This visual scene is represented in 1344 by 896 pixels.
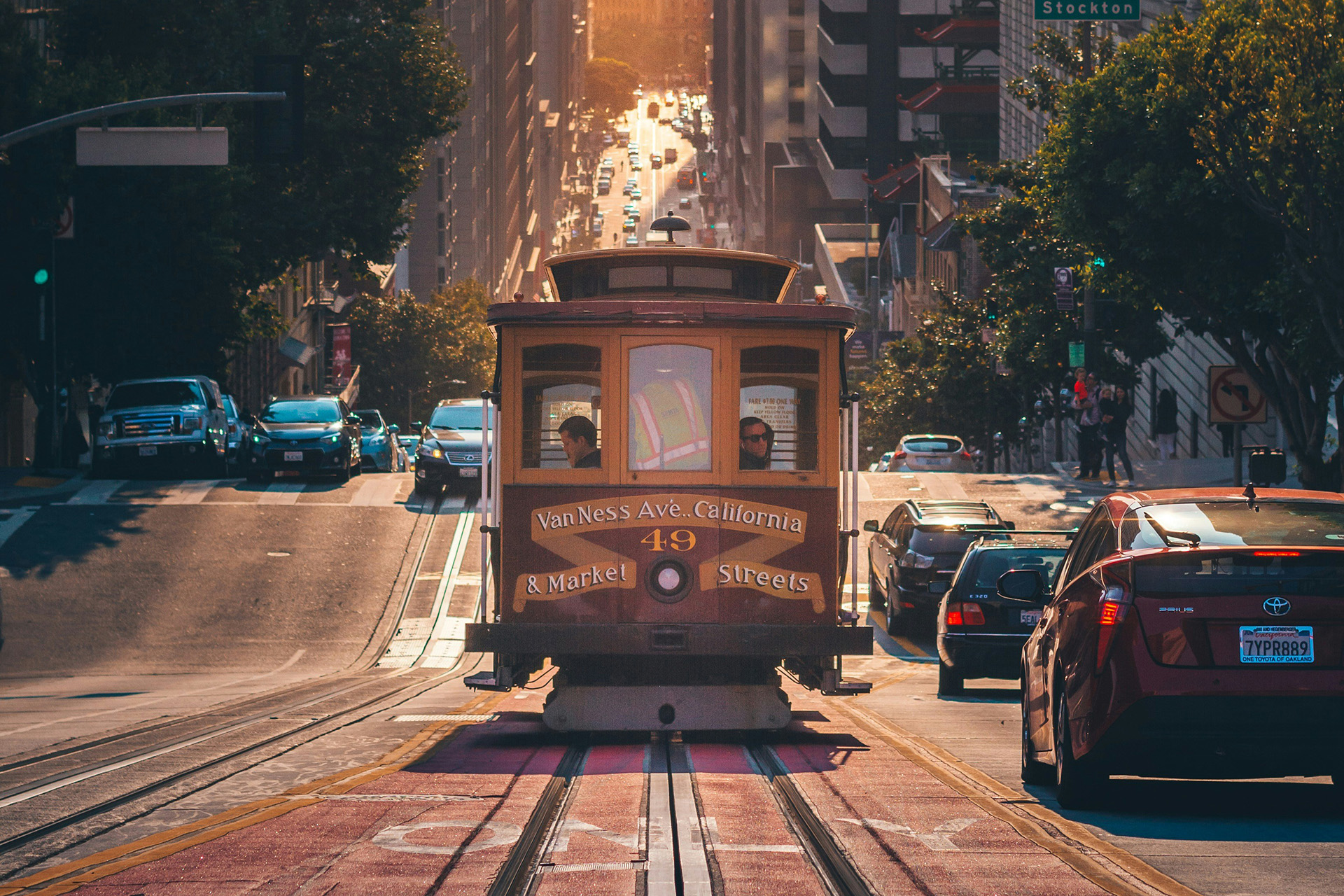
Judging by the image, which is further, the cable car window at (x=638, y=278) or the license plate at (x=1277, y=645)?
the cable car window at (x=638, y=278)

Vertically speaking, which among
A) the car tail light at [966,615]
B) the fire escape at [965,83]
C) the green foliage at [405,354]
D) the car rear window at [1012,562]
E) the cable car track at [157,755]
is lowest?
the cable car track at [157,755]

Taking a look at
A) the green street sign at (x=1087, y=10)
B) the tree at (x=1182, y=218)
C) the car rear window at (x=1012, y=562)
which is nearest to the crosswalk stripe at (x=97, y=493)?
the tree at (x=1182, y=218)

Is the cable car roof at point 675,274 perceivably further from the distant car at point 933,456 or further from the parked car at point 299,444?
the distant car at point 933,456

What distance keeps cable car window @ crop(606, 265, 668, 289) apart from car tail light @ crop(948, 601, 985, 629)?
5.45m

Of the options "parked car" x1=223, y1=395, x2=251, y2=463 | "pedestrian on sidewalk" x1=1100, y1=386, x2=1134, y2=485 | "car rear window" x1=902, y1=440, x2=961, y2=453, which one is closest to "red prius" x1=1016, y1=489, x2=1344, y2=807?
"pedestrian on sidewalk" x1=1100, y1=386, x2=1134, y2=485

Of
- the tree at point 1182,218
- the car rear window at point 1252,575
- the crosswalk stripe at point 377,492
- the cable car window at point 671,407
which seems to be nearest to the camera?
the car rear window at point 1252,575

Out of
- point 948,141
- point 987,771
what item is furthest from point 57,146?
point 948,141

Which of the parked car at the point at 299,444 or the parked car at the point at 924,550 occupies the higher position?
the parked car at the point at 299,444

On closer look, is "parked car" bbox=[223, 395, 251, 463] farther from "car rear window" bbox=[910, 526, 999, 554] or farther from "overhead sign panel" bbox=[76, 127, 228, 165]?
"car rear window" bbox=[910, 526, 999, 554]

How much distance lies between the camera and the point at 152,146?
24156 mm

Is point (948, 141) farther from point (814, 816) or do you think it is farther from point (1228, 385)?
point (814, 816)

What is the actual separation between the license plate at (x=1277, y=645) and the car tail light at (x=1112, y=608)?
54 centimetres

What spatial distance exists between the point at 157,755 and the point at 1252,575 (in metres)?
6.91

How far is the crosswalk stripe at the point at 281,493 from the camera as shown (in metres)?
31.1
